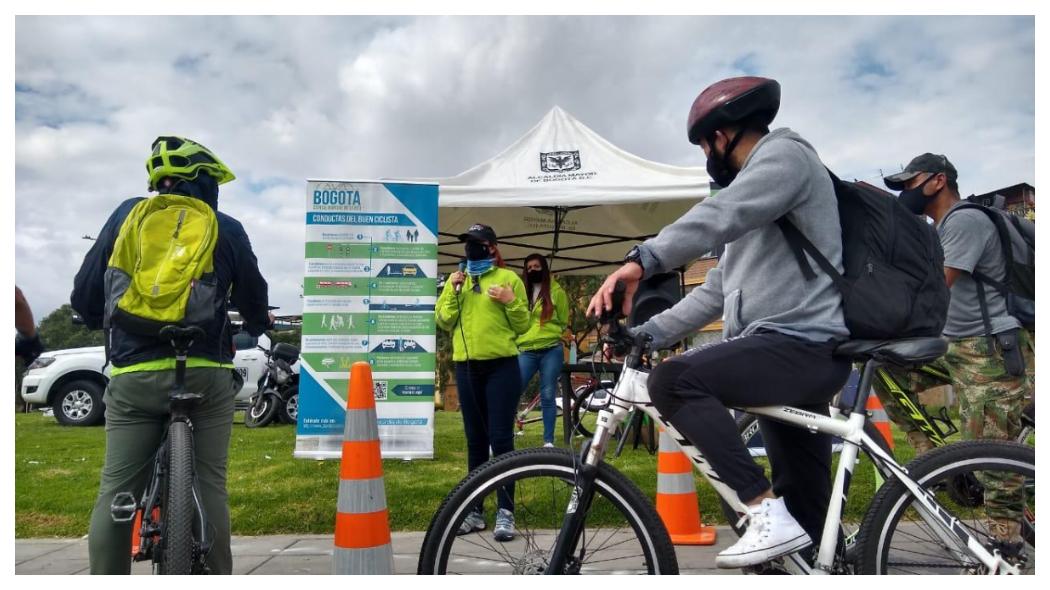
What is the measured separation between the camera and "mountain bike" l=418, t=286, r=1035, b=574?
2.25 m

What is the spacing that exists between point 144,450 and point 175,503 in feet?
1.05

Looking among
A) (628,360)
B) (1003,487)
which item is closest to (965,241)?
(1003,487)

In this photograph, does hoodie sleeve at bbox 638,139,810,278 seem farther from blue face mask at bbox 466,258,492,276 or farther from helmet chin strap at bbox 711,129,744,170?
blue face mask at bbox 466,258,492,276

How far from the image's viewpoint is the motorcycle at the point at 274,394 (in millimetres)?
12188

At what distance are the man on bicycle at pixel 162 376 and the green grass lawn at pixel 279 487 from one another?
1976 mm

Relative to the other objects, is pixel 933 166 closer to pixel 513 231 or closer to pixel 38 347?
pixel 38 347

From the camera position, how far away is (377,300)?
6.99 m

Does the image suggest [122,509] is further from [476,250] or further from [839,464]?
[476,250]

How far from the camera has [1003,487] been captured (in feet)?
8.03

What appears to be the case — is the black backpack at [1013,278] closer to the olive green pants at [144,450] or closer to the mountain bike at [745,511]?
the mountain bike at [745,511]

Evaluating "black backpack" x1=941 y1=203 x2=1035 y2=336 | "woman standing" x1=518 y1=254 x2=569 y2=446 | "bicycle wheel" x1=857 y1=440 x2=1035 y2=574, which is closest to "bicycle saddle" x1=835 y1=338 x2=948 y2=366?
"bicycle wheel" x1=857 y1=440 x2=1035 y2=574

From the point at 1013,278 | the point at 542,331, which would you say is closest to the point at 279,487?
the point at 542,331

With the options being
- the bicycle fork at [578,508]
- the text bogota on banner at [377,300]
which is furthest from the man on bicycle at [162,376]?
the text bogota on banner at [377,300]

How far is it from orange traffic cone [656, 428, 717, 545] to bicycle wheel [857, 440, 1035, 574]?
6.18ft
